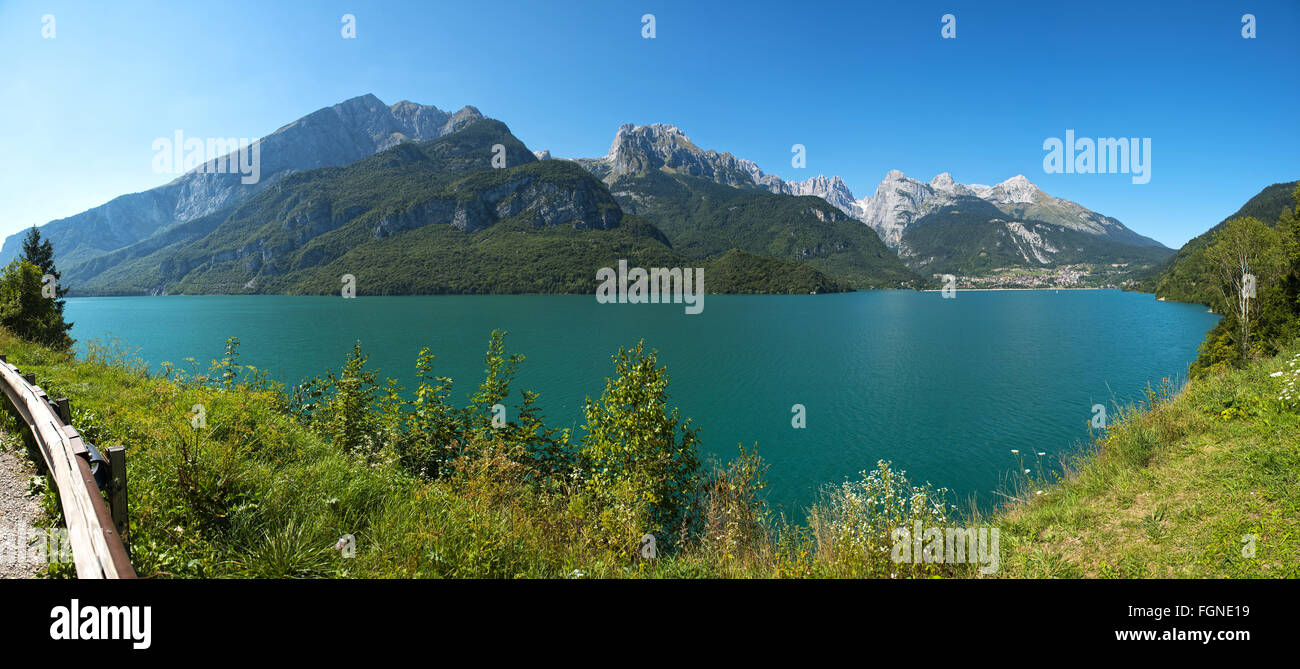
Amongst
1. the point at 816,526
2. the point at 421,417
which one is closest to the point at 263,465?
the point at 421,417

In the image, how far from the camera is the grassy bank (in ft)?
16.0

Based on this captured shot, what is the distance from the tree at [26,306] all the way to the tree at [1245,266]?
50703 millimetres

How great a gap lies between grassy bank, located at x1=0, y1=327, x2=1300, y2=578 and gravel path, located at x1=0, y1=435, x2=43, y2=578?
28 cm

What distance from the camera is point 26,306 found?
17.6 metres

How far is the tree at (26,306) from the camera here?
16.7 meters

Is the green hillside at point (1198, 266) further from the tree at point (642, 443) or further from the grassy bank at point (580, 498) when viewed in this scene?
the tree at point (642, 443)

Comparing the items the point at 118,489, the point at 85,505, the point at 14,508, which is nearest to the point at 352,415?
the point at 14,508

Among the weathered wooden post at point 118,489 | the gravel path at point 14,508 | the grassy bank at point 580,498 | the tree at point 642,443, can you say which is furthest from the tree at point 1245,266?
the gravel path at point 14,508

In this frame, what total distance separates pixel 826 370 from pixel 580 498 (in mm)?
39353

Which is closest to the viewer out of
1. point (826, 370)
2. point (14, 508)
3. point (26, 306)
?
point (14, 508)

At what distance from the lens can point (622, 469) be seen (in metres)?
9.95

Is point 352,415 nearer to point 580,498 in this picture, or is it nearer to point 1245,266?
point 580,498
